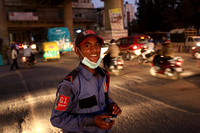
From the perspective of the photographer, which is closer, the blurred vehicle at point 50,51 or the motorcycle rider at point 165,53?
the motorcycle rider at point 165,53

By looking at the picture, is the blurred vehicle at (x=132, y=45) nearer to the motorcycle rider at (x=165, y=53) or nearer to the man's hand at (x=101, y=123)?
the motorcycle rider at (x=165, y=53)

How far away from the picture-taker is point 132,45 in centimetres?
1512

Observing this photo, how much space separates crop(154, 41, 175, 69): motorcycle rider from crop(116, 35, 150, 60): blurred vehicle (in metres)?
5.79

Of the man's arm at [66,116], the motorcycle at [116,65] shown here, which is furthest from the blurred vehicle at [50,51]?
the man's arm at [66,116]

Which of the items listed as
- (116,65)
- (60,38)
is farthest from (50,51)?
(116,65)

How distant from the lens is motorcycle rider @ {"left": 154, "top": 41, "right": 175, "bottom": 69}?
8391mm

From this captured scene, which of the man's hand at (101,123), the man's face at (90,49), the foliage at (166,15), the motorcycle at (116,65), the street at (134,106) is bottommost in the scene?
the street at (134,106)

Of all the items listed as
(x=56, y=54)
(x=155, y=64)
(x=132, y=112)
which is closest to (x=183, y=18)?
(x=56, y=54)

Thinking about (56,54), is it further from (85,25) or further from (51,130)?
(85,25)

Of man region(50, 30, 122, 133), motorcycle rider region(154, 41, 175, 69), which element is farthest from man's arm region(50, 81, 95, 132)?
motorcycle rider region(154, 41, 175, 69)

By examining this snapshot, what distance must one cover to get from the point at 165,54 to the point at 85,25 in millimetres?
49422

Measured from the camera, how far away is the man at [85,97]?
1.69 meters

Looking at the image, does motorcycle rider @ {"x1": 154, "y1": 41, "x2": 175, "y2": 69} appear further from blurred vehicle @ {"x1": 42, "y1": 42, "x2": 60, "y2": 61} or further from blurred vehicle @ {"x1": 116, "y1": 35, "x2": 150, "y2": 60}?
blurred vehicle @ {"x1": 42, "y1": 42, "x2": 60, "y2": 61}

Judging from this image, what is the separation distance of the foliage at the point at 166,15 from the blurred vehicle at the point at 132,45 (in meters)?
15.8
